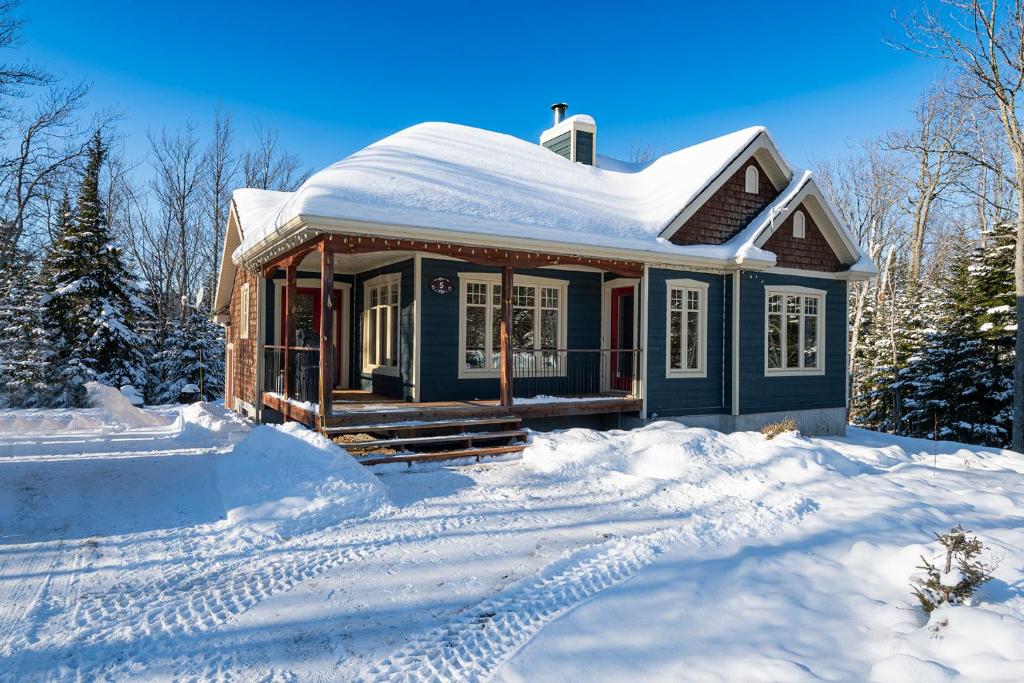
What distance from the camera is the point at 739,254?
38.5 feet

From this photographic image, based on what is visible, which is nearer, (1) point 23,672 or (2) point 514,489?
(1) point 23,672

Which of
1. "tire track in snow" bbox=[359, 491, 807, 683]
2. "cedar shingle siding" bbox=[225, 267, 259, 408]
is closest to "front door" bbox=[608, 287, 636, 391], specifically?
"tire track in snow" bbox=[359, 491, 807, 683]

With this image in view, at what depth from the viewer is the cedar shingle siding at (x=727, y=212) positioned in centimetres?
1230

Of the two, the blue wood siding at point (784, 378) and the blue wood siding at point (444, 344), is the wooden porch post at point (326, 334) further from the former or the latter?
the blue wood siding at point (784, 378)

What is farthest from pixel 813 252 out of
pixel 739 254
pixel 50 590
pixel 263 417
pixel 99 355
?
pixel 99 355

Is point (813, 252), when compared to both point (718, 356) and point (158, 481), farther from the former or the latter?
point (158, 481)


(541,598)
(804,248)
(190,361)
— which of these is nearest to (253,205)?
(190,361)

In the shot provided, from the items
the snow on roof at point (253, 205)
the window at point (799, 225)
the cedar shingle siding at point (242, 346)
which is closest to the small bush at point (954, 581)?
the window at point (799, 225)

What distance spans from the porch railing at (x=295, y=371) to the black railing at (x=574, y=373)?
3416mm

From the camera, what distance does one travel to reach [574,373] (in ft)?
40.2

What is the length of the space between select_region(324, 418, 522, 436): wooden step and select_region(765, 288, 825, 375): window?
591 centimetres

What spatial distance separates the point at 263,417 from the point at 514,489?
6.54 m

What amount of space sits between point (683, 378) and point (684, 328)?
A: 943 millimetres

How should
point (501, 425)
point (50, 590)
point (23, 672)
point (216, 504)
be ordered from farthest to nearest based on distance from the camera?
point (501, 425), point (216, 504), point (50, 590), point (23, 672)
